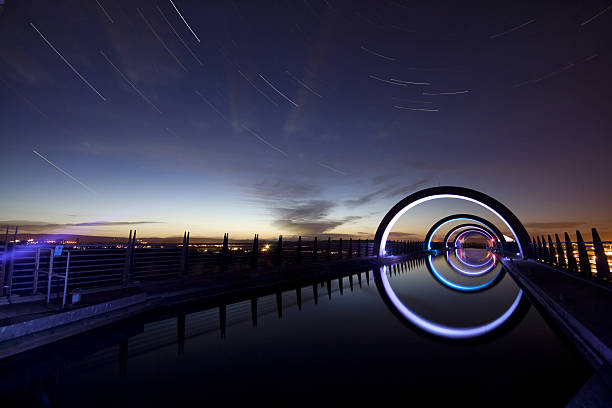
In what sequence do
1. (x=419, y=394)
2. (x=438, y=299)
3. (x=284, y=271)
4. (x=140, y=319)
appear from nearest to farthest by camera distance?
(x=419, y=394)
(x=140, y=319)
(x=438, y=299)
(x=284, y=271)

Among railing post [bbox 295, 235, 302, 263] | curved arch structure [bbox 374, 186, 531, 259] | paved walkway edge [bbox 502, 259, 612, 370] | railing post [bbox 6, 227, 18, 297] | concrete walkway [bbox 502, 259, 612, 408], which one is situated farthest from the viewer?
curved arch structure [bbox 374, 186, 531, 259]

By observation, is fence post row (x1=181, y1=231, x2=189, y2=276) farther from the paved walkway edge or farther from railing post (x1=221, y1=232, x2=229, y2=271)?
the paved walkway edge

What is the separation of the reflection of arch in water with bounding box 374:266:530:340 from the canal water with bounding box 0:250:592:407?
0.02 meters

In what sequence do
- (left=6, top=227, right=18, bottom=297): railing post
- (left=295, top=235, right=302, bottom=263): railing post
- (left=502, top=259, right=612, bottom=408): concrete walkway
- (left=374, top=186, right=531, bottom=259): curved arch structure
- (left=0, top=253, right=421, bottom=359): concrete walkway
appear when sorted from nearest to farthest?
(left=502, top=259, right=612, bottom=408): concrete walkway → (left=0, top=253, right=421, bottom=359): concrete walkway → (left=6, top=227, right=18, bottom=297): railing post → (left=295, top=235, right=302, bottom=263): railing post → (left=374, top=186, right=531, bottom=259): curved arch structure

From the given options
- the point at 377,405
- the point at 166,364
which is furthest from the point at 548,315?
the point at 166,364

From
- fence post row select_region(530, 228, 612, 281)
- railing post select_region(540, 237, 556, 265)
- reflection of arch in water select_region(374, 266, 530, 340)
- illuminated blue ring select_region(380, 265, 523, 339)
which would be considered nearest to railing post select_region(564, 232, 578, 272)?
fence post row select_region(530, 228, 612, 281)

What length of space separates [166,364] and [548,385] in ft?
14.4

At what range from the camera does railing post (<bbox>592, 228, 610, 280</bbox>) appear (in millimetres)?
6574

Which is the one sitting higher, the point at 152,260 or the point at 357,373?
the point at 152,260

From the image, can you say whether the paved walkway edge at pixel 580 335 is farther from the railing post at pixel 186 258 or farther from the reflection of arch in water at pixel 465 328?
the railing post at pixel 186 258

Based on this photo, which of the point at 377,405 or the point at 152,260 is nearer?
the point at 377,405

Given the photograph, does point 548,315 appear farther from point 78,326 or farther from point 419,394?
point 78,326

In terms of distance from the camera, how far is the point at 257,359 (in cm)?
371

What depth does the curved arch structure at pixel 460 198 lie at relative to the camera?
21.0 meters
